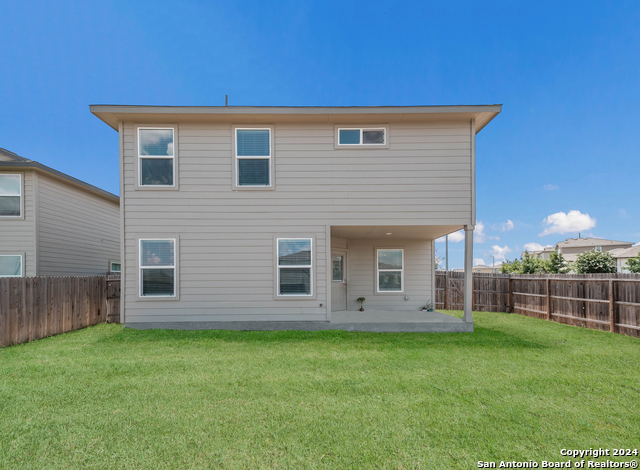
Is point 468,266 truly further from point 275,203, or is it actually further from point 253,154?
point 253,154

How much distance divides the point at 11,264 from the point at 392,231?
437 inches

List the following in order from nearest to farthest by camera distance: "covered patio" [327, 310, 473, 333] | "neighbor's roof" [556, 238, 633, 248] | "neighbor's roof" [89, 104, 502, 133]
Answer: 1. "neighbor's roof" [89, 104, 502, 133]
2. "covered patio" [327, 310, 473, 333]
3. "neighbor's roof" [556, 238, 633, 248]

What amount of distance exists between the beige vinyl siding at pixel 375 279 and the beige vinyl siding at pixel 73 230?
9.41m

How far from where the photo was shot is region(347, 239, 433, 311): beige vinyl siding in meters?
9.08

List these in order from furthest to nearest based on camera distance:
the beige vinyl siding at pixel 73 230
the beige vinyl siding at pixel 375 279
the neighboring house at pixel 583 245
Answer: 1. the neighboring house at pixel 583 245
2. the beige vinyl siding at pixel 73 230
3. the beige vinyl siding at pixel 375 279

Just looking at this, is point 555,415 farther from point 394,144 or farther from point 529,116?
point 529,116

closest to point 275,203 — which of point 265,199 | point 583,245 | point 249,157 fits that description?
point 265,199

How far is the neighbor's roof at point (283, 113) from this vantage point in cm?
661

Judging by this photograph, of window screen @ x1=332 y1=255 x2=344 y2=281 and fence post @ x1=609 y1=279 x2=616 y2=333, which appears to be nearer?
fence post @ x1=609 y1=279 x2=616 y2=333

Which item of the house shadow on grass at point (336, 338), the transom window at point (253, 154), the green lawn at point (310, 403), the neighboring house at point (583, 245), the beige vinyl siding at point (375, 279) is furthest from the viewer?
the neighboring house at point (583, 245)

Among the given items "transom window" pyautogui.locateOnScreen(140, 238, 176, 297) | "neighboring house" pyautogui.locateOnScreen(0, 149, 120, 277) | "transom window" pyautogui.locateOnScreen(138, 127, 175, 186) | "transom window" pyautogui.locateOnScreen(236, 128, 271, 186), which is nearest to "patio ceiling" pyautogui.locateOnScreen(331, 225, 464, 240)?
"transom window" pyautogui.locateOnScreen(236, 128, 271, 186)

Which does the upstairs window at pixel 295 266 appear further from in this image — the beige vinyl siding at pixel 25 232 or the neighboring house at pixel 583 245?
the neighboring house at pixel 583 245

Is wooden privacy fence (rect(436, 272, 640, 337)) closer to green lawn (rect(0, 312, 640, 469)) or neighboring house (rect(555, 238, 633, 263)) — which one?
green lawn (rect(0, 312, 640, 469))

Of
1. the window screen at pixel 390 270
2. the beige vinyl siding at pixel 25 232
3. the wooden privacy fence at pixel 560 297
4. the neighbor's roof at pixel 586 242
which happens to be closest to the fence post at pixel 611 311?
the wooden privacy fence at pixel 560 297
